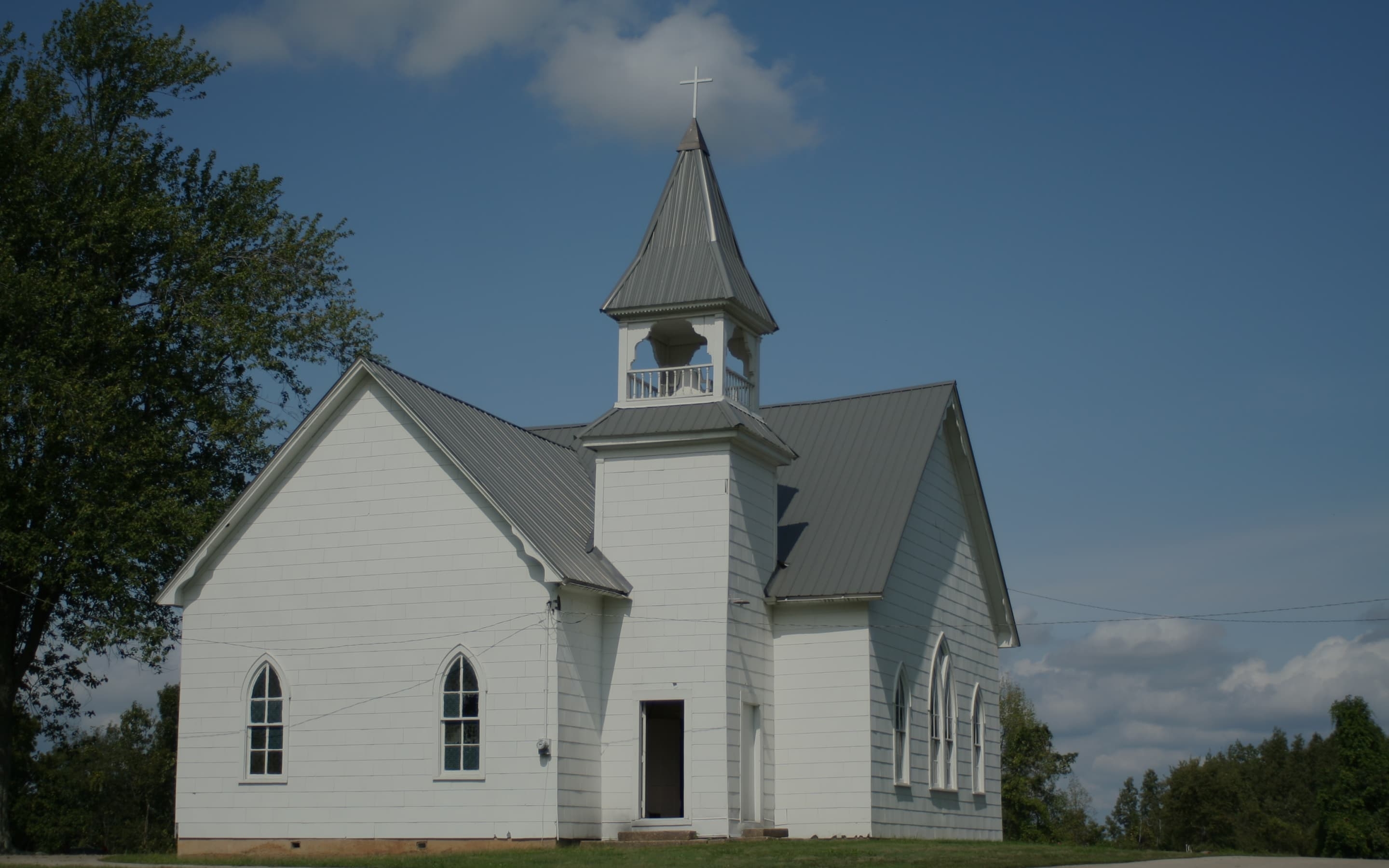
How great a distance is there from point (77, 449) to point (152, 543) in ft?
8.90

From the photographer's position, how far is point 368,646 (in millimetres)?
25531

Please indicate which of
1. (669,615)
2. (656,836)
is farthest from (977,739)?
→ (656,836)

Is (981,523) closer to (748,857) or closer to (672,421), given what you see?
(672,421)

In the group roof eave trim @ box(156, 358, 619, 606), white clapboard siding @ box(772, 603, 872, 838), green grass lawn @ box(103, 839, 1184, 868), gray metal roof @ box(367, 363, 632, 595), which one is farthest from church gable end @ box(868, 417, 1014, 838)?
roof eave trim @ box(156, 358, 619, 606)

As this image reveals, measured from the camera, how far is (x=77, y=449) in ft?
104

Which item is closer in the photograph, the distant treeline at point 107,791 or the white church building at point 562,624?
the white church building at point 562,624

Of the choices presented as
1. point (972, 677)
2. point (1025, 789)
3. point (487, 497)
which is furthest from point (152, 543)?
point (1025, 789)

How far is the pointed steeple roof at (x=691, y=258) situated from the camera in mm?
27438

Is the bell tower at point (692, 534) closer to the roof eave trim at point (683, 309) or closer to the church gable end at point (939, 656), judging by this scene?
the roof eave trim at point (683, 309)

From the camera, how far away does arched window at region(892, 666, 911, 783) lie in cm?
2800

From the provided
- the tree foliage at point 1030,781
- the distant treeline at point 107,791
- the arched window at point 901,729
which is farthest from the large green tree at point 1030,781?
the distant treeline at point 107,791

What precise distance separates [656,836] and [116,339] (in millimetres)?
17227

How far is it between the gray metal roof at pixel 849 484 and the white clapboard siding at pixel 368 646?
583 cm

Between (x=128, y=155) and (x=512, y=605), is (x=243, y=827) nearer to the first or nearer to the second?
(x=512, y=605)
